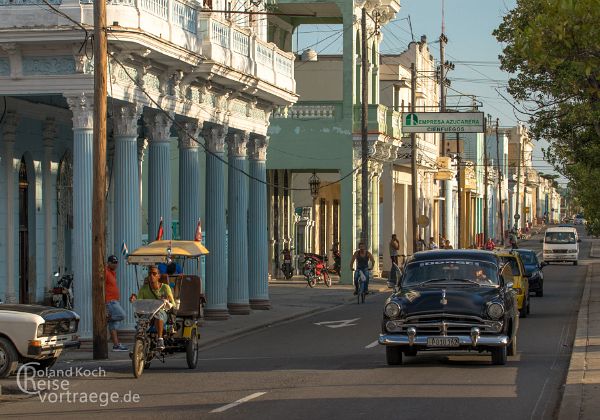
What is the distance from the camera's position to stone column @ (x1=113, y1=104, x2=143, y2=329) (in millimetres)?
25906

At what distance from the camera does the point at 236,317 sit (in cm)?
3431

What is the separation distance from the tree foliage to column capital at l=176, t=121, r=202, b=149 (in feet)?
24.7

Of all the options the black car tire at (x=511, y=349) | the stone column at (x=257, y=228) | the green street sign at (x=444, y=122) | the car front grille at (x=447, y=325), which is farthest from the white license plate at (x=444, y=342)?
the green street sign at (x=444, y=122)

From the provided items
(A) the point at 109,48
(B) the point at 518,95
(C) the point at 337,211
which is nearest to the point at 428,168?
(C) the point at 337,211

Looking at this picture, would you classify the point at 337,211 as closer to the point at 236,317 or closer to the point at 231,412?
the point at 236,317

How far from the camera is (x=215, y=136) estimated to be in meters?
33.2

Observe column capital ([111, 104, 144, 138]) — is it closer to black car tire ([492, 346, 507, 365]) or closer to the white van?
black car tire ([492, 346, 507, 365])

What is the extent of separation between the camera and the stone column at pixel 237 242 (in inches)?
1388

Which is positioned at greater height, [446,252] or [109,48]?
[109,48]

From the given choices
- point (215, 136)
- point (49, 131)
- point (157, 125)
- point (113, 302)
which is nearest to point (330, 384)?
point (113, 302)

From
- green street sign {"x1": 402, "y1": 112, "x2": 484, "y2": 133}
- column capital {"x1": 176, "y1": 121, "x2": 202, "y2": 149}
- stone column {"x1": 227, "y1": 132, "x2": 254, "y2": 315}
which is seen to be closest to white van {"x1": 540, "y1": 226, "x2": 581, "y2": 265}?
green street sign {"x1": 402, "y1": 112, "x2": 484, "y2": 133}

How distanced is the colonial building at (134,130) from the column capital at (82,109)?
0.06ft

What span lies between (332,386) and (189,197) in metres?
14.4

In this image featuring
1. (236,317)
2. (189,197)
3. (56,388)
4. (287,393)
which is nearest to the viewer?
(287,393)
